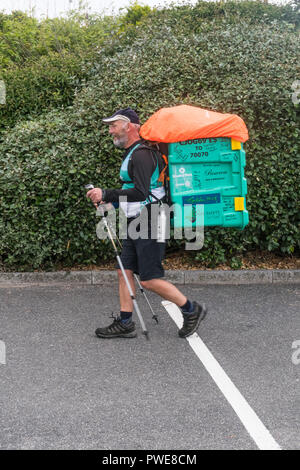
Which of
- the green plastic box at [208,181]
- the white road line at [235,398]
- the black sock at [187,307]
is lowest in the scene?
the white road line at [235,398]

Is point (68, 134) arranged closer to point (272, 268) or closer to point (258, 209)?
point (258, 209)

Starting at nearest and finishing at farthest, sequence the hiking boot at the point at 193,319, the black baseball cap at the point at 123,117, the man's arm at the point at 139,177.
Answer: the man's arm at the point at 139,177
the black baseball cap at the point at 123,117
the hiking boot at the point at 193,319

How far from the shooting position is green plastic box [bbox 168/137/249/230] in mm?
4602

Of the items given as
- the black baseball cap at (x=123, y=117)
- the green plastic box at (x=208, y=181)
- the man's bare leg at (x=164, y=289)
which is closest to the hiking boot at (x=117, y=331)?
the man's bare leg at (x=164, y=289)

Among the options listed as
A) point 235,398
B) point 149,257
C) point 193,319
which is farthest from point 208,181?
point 235,398

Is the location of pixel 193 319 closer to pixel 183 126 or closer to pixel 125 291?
pixel 125 291

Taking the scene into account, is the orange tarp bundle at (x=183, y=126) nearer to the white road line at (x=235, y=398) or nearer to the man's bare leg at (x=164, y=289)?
the man's bare leg at (x=164, y=289)

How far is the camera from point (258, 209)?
6.82 metres

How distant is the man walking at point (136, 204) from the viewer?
4355 millimetres

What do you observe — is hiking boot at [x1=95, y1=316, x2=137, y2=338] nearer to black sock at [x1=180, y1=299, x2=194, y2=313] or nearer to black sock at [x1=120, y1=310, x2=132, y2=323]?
black sock at [x1=120, y1=310, x2=132, y2=323]

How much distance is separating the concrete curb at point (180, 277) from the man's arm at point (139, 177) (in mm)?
2450

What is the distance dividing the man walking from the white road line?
0.23 meters

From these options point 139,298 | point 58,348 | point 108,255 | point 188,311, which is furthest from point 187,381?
point 108,255

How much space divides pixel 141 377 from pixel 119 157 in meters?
3.32
